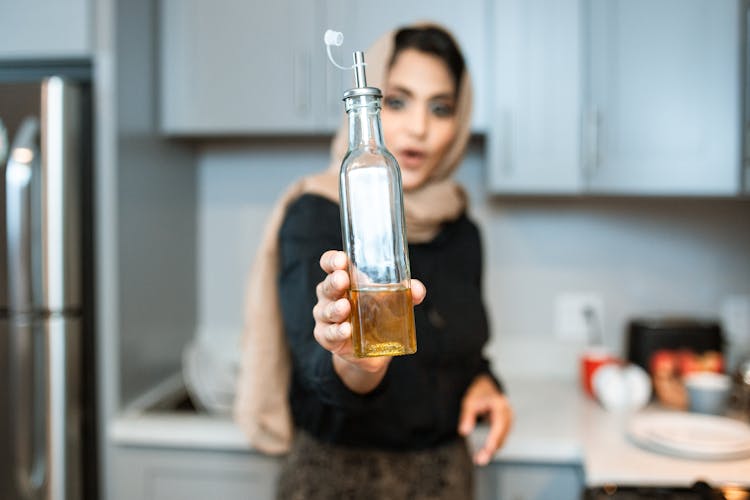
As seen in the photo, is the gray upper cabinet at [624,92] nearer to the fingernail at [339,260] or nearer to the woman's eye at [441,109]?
the woman's eye at [441,109]

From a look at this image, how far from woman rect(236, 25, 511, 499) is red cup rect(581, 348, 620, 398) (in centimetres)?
56

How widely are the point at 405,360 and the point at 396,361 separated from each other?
0.12ft

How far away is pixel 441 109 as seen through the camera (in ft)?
2.77

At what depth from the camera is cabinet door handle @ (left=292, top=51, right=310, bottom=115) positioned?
158 centimetres

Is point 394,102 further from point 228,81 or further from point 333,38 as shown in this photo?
point 228,81

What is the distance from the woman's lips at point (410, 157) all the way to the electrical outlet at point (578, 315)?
129cm

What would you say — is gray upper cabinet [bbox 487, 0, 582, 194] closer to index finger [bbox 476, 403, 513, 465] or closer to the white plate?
the white plate

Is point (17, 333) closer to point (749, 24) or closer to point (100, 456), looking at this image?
point (100, 456)

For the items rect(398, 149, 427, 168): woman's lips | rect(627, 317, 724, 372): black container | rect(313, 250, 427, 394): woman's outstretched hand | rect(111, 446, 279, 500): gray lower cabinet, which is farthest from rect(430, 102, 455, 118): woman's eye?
rect(627, 317, 724, 372): black container

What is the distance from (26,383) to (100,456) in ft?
0.72

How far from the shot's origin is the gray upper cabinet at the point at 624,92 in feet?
5.04

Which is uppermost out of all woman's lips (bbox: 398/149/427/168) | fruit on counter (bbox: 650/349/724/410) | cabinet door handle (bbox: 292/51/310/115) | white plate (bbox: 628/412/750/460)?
cabinet door handle (bbox: 292/51/310/115)

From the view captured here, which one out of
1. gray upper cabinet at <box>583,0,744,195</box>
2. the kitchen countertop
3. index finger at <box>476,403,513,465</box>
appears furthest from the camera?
gray upper cabinet at <box>583,0,744,195</box>

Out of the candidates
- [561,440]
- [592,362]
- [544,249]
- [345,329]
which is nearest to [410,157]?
[345,329]
